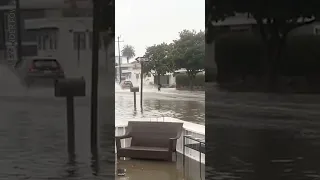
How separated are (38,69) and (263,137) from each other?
6.04 ft

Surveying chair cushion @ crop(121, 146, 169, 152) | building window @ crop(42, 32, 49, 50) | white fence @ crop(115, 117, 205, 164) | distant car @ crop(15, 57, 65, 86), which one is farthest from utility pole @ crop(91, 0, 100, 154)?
chair cushion @ crop(121, 146, 169, 152)

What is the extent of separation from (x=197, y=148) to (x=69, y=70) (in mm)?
2287

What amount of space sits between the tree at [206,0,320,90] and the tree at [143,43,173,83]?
1.60m

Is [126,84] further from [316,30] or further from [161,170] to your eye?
[316,30]

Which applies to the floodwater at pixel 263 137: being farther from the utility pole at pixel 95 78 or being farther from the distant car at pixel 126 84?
the distant car at pixel 126 84

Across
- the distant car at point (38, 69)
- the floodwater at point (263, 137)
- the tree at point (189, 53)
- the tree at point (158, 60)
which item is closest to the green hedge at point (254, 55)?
the floodwater at point (263, 137)

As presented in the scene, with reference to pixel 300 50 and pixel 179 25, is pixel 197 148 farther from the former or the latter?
pixel 300 50

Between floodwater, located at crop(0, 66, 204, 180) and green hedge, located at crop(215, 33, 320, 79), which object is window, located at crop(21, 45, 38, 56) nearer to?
floodwater, located at crop(0, 66, 204, 180)

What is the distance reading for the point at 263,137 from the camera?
2.84 m

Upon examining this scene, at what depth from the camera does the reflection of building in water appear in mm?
2863

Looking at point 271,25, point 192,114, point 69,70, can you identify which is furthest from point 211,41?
point 192,114

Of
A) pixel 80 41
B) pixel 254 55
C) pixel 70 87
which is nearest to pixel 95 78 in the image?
pixel 70 87

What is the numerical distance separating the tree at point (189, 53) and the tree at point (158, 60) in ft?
0.31

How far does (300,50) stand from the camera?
9.37 feet
